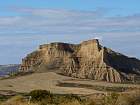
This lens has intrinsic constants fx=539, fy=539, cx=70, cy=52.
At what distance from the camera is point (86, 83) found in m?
198

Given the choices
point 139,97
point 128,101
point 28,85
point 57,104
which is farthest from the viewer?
point 28,85

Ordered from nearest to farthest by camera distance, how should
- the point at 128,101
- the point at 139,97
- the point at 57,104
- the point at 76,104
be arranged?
the point at 76,104 < the point at 57,104 < the point at 128,101 < the point at 139,97

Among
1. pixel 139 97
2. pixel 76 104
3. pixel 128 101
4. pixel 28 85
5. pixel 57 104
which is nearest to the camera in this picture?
pixel 76 104

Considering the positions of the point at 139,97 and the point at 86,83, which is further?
the point at 86,83

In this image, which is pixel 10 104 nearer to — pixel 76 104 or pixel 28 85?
pixel 76 104

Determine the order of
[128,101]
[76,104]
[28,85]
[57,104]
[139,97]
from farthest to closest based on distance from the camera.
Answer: [28,85] < [139,97] < [128,101] < [57,104] < [76,104]

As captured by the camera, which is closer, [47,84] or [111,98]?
[111,98]

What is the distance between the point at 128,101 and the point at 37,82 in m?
161

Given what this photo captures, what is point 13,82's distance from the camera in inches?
7790

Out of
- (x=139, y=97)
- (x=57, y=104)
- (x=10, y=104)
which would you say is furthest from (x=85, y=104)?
(x=139, y=97)

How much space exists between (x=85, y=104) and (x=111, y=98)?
19.4 feet

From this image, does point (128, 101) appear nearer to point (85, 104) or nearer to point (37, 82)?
point (85, 104)

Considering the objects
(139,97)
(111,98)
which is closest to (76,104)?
(111,98)

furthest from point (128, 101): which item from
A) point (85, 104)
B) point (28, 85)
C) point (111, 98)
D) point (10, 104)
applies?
point (28, 85)
